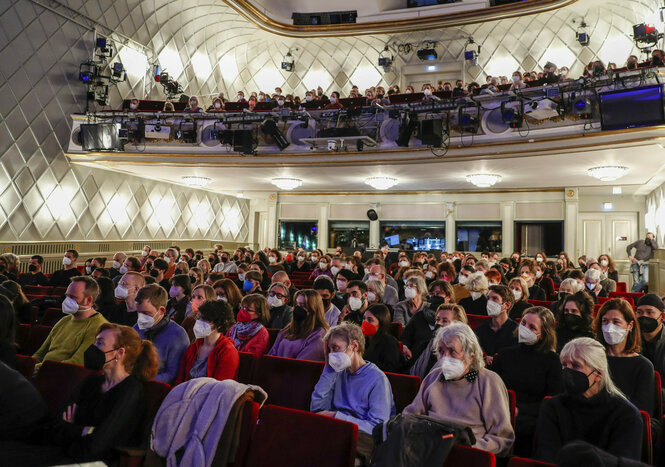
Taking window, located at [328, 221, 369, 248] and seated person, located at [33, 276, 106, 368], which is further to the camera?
window, located at [328, 221, 369, 248]

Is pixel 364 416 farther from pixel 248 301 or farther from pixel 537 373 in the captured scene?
pixel 248 301

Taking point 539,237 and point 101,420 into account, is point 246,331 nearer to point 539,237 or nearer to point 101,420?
point 101,420

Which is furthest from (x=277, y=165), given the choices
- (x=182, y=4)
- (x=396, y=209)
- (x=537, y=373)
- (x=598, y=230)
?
(x=598, y=230)

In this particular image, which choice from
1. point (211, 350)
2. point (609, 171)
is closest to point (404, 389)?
point (211, 350)

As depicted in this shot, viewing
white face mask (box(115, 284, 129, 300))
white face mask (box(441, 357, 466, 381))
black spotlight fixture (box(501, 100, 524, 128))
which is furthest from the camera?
black spotlight fixture (box(501, 100, 524, 128))

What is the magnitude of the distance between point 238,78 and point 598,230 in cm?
1329

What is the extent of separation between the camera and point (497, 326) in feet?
11.8

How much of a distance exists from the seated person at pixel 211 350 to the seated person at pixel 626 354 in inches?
89.5

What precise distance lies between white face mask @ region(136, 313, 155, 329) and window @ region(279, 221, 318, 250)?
1326 cm

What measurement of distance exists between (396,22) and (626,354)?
1452 cm

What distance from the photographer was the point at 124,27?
12.3m

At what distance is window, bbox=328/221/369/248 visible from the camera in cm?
1589

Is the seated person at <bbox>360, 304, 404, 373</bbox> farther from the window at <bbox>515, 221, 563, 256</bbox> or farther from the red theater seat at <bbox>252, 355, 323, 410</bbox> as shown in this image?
the window at <bbox>515, 221, 563, 256</bbox>

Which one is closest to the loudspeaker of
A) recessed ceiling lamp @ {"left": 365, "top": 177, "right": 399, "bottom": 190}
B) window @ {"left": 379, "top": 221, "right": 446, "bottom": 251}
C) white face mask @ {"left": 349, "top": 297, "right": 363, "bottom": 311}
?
recessed ceiling lamp @ {"left": 365, "top": 177, "right": 399, "bottom": 190}
